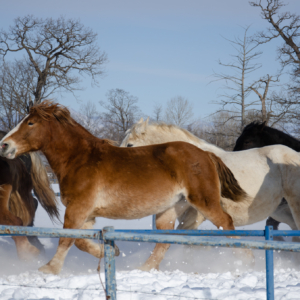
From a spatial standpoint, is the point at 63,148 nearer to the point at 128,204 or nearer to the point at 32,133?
the point at 32,133

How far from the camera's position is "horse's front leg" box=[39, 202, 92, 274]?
3623 millimetres

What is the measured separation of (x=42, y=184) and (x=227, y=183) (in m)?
2.62

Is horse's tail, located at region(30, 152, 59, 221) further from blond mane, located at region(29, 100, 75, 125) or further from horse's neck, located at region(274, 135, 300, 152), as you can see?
horse's neck, located at region(274, 135, 300, 152)

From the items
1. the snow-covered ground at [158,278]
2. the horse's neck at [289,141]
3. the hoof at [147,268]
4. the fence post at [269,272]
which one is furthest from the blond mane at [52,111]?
the horse's neck at [289,141]

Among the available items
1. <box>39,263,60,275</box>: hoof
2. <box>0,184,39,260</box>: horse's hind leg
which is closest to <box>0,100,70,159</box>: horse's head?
<box>0,184,39,260</box>: horse's hind leg

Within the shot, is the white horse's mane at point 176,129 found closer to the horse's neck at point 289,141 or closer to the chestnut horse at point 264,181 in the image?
the chestnut horse at point 264,181

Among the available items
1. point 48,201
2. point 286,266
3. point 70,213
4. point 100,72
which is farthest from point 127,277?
point 100,72

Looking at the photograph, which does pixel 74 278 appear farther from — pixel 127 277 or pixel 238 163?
pixel 238 163

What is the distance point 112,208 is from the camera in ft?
12.7

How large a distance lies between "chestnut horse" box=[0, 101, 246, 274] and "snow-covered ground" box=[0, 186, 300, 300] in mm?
407

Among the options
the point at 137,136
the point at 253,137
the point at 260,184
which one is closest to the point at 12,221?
the point at 137,136

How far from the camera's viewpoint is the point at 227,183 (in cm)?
445

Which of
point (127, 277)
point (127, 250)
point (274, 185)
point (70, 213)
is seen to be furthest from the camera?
point (127, 250)

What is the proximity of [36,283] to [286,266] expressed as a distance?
12.6ft
